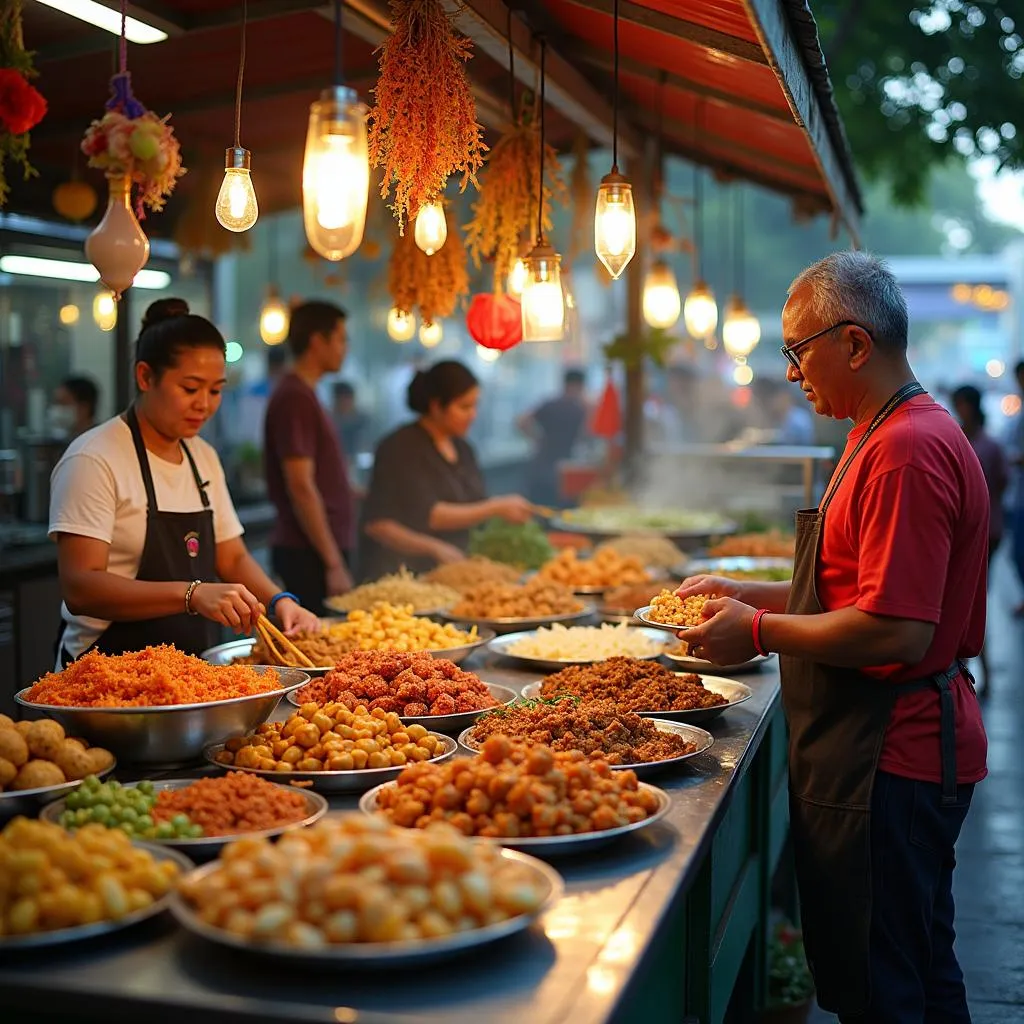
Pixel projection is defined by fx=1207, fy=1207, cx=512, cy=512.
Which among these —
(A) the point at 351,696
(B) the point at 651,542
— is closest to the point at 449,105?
(A) the point at 351,696

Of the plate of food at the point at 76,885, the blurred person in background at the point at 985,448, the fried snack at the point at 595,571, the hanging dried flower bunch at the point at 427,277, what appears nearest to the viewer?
the plate of food at the point at 76,885

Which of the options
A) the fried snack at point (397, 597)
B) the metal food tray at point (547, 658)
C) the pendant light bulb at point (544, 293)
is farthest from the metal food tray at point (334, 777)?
the pendant light bulb at point (544, 293)

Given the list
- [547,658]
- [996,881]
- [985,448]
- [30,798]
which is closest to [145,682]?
[30,798]

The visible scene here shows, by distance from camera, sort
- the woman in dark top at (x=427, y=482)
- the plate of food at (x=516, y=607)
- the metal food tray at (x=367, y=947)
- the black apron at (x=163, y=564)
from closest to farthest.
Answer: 1. the metal food tray at (x=367, y=947)
2. the black apron at (x=163, y=564)
3. the plate of food at (x=516, y=607)
4. the woman in dark top at (x=427, y=482)

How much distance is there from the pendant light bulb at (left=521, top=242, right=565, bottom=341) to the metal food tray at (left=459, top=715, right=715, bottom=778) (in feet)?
5.68

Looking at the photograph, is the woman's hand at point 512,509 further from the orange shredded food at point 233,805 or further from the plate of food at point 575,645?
the orange shredded food at point 233,805

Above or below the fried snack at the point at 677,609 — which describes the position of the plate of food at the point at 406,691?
below

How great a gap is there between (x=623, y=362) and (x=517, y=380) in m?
16.1

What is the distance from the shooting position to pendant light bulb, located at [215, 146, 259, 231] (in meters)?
3.36

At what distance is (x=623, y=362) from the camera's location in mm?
8750

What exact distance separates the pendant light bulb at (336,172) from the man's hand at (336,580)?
3561 mm

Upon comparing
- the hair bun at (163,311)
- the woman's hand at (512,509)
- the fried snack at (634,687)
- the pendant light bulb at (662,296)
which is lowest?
the fried snack at (634,687)

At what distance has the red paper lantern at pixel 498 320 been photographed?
5348 millimetres

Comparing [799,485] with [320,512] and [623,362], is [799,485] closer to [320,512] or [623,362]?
[623,362]
